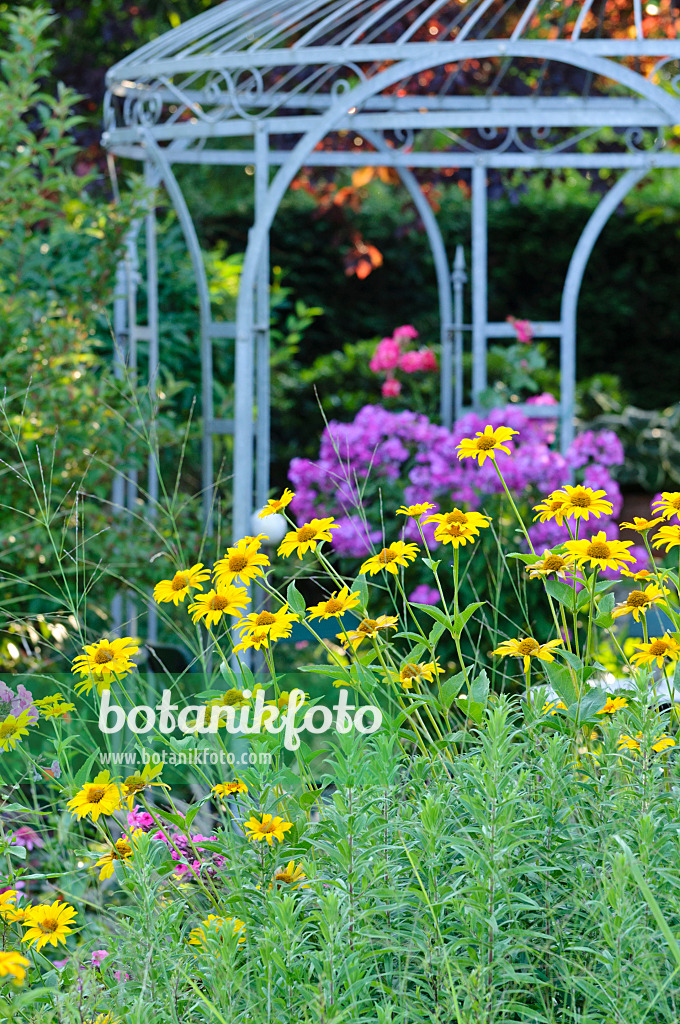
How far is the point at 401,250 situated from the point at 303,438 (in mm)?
2322

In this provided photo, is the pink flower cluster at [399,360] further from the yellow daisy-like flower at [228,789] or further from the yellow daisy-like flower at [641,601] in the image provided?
the yellow daisy-like flower at [228,789]

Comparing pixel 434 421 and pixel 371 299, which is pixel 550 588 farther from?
pixel 371 299

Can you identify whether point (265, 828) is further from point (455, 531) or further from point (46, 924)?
point (455, 531)

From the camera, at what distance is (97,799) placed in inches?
47.6

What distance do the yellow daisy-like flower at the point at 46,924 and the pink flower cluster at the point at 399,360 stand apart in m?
4.22

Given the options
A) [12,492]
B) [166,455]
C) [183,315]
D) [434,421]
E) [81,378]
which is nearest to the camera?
[12,492]

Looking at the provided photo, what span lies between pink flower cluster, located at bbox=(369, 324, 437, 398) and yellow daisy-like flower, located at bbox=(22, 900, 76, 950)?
422 cm

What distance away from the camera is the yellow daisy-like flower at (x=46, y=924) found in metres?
1.14

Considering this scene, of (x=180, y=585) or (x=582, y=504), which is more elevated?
(x=582, y=504)

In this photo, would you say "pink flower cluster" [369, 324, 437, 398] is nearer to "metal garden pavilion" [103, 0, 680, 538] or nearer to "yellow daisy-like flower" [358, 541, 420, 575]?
"metal garden pavilion" [103, 0, 680, 538]

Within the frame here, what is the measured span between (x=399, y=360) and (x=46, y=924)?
450 centimetres

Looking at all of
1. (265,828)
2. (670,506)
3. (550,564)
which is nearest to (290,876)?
(265,828)

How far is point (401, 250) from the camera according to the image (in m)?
8.49

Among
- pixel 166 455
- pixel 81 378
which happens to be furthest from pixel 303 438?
pixel 81 378
